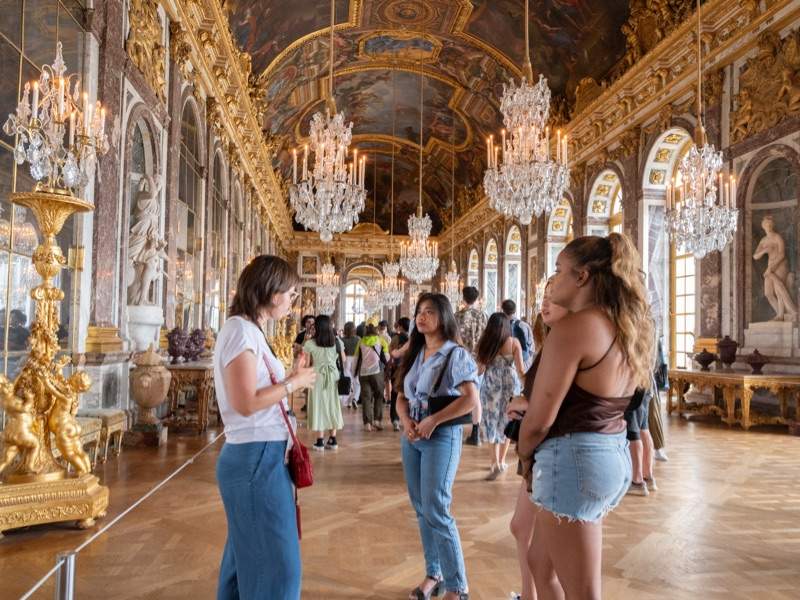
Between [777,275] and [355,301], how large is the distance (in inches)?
1086

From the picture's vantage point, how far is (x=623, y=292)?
1.88 m

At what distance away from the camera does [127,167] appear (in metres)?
7.44

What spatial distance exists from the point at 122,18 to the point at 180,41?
2.39 m

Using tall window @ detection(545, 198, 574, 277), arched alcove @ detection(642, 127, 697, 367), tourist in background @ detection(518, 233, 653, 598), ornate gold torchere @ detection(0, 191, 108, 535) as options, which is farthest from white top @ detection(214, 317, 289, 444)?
tall window @ detection(545, 198, 574, 277)


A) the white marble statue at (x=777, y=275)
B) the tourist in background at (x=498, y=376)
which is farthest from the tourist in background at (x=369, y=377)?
the white marble statue at (x=777, y=275)

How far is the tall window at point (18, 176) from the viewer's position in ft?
17.3

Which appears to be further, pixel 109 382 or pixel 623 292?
pixel 109 382

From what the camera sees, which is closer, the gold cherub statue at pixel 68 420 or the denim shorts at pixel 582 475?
the denim shorts at pixel 582 475

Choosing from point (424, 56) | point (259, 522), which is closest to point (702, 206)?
point (259, 522)

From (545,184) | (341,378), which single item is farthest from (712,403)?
(341,378)

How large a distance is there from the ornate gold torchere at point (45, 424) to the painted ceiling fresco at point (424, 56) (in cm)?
1010

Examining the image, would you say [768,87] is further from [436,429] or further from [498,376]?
[436,429]

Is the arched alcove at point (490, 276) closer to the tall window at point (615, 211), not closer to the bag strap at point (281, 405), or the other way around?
the tall window at point (615, 211)

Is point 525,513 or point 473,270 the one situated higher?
point 473,270
